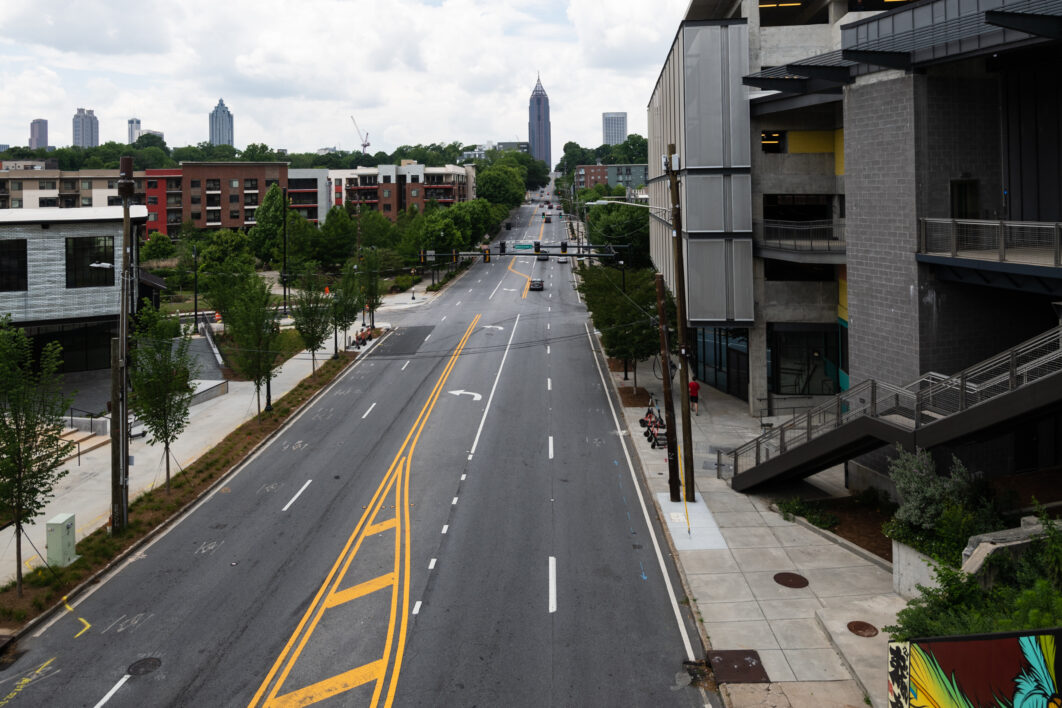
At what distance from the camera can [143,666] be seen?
15.4 meters

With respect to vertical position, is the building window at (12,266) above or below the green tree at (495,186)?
below

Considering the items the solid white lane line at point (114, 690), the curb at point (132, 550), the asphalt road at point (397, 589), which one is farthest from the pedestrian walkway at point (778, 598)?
the curb at point (132, 550)

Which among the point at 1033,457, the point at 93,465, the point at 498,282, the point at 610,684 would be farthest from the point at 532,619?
the point at 498,282

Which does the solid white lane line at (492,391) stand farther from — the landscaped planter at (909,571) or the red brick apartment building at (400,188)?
the red brick apartment building at (400,188)

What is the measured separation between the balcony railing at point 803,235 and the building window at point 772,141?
→ 356 centimetres

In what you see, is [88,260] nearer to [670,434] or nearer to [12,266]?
[12,266]

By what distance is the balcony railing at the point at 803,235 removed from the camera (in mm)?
32875

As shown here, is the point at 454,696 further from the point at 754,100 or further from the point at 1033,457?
the point at 754,100

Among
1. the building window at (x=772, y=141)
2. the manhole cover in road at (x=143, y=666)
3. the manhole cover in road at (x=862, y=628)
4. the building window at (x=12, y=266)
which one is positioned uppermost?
the building window at (x=772, y=141)

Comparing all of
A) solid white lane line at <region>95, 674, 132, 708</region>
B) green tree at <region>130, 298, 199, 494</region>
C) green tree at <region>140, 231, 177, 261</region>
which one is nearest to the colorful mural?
solid white lane line at <region>95, 674, 132, 708</region>

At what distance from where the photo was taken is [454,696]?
46.2 feet

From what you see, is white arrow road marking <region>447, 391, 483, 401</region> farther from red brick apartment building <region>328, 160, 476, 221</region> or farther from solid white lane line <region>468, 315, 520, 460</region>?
red brick apartment building <region>328, 160, 476, 221</region>

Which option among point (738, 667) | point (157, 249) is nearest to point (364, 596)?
point (738, 667)

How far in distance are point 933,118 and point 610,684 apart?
697 inches
